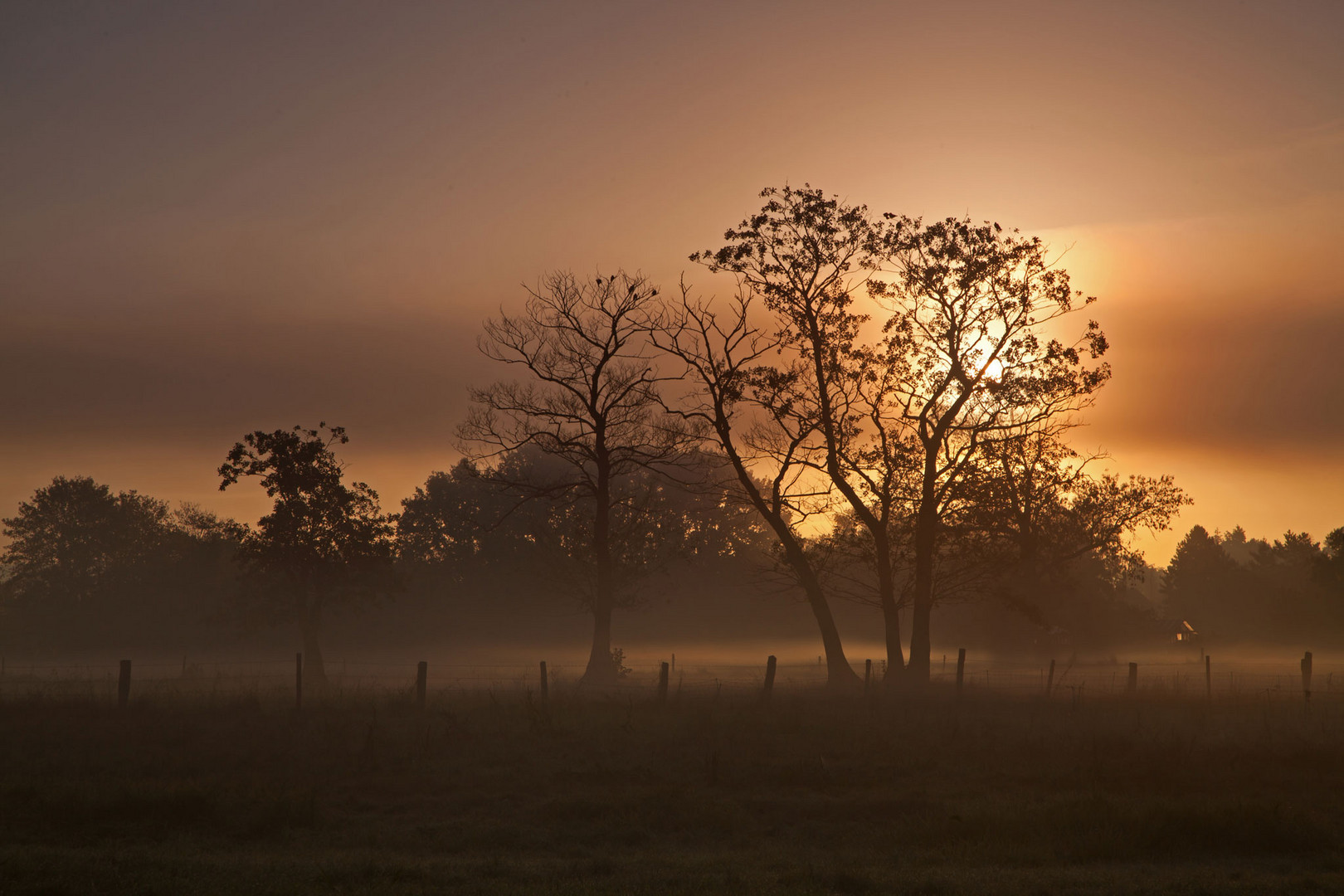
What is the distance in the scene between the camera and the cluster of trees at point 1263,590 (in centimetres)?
8306

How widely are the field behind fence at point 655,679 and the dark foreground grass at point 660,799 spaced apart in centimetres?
238

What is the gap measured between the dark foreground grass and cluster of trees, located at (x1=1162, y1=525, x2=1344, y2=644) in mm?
68876

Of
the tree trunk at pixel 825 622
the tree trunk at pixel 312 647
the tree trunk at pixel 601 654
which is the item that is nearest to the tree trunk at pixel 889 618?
the tree trunk at pixel 825 622

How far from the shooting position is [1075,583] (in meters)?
65.9

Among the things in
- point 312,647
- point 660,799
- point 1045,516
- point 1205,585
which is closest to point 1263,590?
point 1205,585

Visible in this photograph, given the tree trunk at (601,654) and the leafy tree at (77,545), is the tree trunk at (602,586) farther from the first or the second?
the leafy tree at (77,545)

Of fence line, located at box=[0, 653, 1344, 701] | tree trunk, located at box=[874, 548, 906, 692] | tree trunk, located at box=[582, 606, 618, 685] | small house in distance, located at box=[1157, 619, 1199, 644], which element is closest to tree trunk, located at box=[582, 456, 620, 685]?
tree trunk, located at box=[582, 606, 618, 685]

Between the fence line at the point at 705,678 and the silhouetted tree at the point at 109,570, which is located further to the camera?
the silhouetted tree at the point at 109,570

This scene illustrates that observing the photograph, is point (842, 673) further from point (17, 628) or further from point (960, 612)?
point (17, 628)

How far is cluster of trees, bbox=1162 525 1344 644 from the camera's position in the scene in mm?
83062

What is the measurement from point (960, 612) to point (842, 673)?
5153cm

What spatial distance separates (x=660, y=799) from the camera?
17344mm

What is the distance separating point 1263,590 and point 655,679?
7470cm

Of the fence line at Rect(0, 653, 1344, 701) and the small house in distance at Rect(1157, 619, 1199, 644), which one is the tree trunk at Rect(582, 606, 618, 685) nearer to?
the fence line at Rect(0, 653, 1344, 701)
